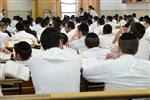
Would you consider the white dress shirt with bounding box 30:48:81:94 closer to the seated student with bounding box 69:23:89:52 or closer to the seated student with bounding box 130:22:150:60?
the seated student with bounding box 130:22:150:60

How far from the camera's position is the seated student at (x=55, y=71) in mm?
2754

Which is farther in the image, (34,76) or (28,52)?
(28,52)

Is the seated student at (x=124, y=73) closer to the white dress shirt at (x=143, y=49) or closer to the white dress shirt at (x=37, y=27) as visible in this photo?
the white dress shirt at (x=143, y=49)

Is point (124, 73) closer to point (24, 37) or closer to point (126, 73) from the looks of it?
point (126, 73)

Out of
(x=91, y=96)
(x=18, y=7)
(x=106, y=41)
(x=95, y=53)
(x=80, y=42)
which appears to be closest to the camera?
(x=91, y=96)

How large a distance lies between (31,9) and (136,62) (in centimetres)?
1272

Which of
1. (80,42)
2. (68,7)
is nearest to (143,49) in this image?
(80,42)

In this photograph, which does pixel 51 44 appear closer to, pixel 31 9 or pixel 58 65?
pixel 58 65

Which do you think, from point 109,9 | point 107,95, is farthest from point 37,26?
point 107,95

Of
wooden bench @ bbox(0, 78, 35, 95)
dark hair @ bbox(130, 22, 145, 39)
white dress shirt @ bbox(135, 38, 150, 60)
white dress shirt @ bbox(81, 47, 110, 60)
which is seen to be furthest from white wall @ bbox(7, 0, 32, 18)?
wooden bench @ bbox(0, 78, 35, 95)

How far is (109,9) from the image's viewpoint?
51.8 ft

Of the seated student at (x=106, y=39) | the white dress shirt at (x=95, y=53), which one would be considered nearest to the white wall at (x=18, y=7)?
the seated student at (x=106, y=39)

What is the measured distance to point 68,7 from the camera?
15.5 m

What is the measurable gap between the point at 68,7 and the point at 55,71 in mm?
12902
